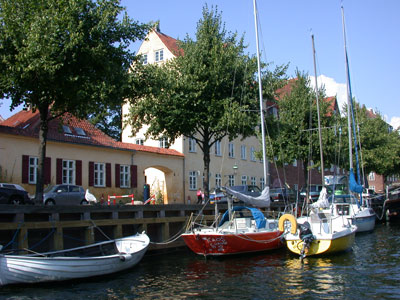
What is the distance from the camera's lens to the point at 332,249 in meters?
19.9

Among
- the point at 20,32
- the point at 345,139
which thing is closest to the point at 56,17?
the point at 20,32

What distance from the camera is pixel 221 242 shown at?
19.4m

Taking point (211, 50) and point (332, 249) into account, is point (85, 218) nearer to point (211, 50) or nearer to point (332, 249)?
point (332, 249)

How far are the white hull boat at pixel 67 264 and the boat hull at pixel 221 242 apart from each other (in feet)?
7.76

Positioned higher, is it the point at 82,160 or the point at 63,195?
the point at 82,160

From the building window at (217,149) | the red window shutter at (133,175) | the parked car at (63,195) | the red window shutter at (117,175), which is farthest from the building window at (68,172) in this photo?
the building window at (217,149)

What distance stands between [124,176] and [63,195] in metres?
9.36

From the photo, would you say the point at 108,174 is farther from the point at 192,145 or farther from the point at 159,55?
the point at 159,55

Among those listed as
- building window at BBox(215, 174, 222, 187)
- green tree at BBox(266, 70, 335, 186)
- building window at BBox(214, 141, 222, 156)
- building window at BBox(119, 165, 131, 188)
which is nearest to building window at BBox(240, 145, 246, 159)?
building window at BBox(214, 141, 222, 156)

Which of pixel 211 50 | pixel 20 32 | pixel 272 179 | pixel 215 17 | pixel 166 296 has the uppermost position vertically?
pixel 215 17

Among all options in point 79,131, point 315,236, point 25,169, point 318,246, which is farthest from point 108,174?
point 318,246

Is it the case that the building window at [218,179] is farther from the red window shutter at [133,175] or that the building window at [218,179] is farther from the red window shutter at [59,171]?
the red window shutter at [59,171]

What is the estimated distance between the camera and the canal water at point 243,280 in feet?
43.4

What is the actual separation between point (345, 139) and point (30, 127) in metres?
25.9
